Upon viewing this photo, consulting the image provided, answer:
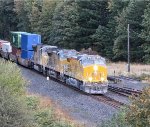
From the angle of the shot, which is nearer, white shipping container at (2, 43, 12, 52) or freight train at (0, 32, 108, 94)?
freight train at (0, 32, 108, 94)

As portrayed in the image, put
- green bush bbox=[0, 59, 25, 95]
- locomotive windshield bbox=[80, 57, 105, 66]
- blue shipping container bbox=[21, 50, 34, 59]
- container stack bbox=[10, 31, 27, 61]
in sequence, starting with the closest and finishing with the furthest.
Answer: green bush bbox=[0, 59, 25, 95], locomotive windshield bbox=[80, 57, 105, 66], blue shipping container bbox=[21, 50, 34, 59], container stack bbox=[10, 31, 27, 61]

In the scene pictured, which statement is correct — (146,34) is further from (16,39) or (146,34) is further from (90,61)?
(90,61)

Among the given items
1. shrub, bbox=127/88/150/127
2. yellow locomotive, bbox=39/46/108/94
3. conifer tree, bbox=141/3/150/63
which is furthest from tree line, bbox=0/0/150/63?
shrub, bbox=127/88/150/127

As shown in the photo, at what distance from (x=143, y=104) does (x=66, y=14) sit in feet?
201

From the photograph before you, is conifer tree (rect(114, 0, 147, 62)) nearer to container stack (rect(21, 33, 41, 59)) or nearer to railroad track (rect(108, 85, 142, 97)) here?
container stack (rect(21, 33, 41, 59))

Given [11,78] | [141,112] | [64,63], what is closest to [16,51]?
[64,63]

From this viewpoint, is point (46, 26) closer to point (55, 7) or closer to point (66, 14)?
point (55, 7)

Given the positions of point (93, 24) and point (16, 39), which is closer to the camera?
point (16, 39)

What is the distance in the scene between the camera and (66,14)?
2926 inches

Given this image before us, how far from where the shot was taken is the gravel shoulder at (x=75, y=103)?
25.2m

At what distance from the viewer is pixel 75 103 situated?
1183 inches

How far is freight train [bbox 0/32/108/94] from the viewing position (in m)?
34.8

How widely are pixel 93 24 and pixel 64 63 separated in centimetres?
3388

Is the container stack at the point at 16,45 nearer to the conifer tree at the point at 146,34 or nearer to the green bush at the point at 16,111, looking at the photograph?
the conifer tree at the point at 146,34
